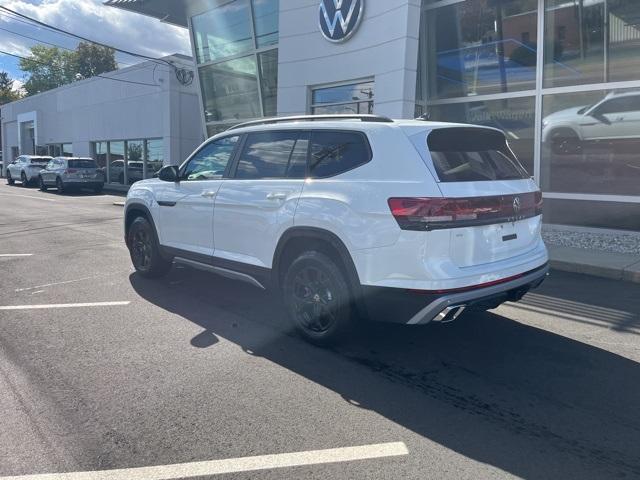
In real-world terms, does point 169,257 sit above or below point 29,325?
above

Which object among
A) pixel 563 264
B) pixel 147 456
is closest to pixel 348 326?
pixel 147 456

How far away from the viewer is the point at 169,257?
6688mm

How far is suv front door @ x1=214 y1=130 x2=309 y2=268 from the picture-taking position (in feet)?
16.3

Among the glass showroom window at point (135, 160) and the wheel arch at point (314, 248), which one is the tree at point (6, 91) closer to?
the glass showroom window at point (135, 160)

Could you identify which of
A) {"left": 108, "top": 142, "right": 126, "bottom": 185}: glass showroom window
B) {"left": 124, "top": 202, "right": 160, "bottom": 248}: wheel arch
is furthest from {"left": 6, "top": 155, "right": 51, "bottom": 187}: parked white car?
{"left": 124, "top": 202, "right": 160, "bottom": 248}: wheel arch

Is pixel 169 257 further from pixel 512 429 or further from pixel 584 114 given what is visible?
pixel 584 114

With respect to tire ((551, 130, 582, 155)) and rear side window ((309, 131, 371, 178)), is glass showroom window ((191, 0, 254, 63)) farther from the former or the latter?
rear side window ((309, 131, 371, 178))

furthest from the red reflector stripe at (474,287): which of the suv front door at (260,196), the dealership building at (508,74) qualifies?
the dealership building at (508,74)

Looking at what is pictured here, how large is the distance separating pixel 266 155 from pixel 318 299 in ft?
5.11

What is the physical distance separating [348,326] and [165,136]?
2103 cm

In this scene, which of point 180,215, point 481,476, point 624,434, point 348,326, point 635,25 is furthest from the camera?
point 635,25

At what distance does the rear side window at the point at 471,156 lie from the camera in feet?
13.9

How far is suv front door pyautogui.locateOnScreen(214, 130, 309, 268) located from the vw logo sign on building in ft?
29.1

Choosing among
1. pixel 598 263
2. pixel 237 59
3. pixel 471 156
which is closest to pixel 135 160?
pixel 237 59
